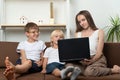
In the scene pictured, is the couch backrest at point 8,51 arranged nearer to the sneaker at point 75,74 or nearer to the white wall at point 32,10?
the white wall at point 32,10

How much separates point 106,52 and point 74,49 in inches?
21.1

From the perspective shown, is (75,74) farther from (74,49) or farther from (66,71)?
(74,49)

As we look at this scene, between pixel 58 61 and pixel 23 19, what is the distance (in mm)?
1079

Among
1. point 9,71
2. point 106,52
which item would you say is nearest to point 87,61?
point 106,52

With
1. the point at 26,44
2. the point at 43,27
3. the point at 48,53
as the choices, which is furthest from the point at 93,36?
the point at 43,27

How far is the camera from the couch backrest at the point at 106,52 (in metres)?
3.11

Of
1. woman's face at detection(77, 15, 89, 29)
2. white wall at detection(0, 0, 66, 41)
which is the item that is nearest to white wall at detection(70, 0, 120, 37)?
white wall at detection(0, 0, 66, 41)

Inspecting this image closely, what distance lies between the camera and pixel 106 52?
3141 millimetres

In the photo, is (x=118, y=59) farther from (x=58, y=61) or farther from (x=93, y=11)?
(x=93, y=11)

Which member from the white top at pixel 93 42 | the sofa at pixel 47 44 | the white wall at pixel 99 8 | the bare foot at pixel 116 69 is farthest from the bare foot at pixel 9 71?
the white wall at pixel 99 8

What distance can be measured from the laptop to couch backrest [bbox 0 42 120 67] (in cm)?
43

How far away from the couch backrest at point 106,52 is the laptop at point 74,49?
17.0 inches

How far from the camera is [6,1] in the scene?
12.8ft

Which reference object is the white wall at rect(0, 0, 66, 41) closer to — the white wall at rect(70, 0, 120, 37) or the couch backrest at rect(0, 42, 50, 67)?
the white wall at rect(70, 0, 120, 37)
